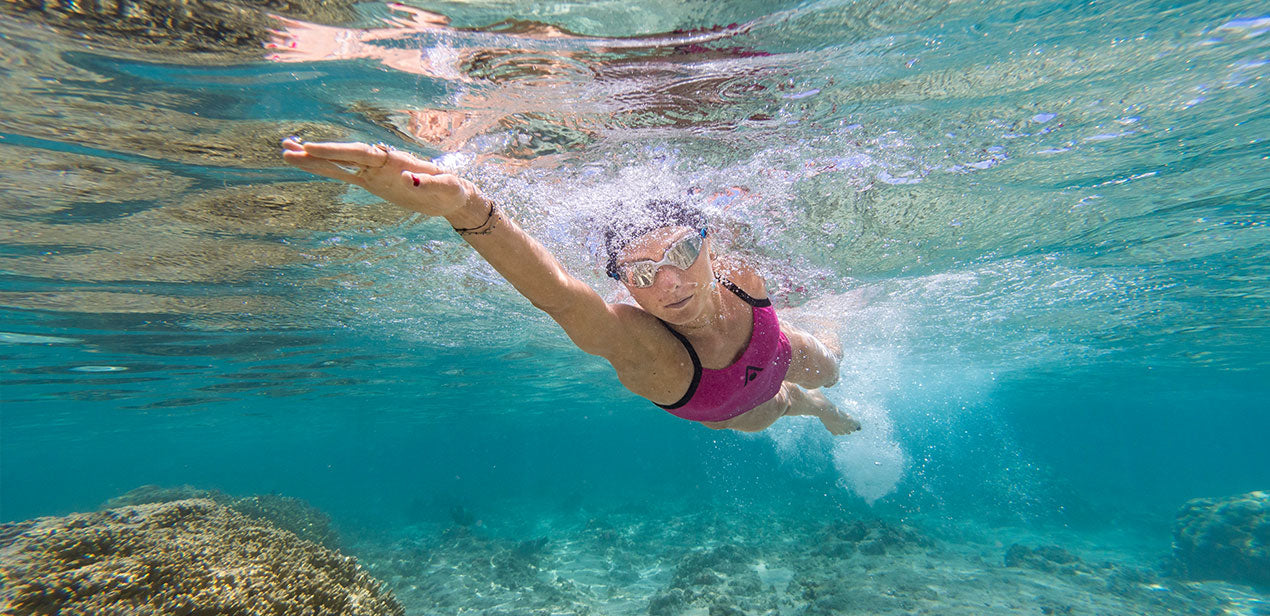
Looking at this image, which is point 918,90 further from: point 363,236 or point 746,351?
point 363,236

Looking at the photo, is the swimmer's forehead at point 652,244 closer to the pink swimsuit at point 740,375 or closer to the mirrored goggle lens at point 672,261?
the mirrored goggle lens at point 672,261

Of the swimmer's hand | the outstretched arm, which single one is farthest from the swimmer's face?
the swimmer's hand

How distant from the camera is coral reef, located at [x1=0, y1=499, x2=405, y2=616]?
4.95 meters

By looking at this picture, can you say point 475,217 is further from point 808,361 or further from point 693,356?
point 808,361

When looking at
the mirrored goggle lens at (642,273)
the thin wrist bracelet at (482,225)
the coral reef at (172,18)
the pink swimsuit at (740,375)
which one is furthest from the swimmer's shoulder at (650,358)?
the coral reef at (172,18)

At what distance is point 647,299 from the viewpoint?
4.72 metres

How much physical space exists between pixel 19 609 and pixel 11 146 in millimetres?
6160

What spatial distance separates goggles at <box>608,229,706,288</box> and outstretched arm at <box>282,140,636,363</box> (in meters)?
0.58

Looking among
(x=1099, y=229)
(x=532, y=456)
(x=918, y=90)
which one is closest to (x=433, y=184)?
(x=918, y=90)

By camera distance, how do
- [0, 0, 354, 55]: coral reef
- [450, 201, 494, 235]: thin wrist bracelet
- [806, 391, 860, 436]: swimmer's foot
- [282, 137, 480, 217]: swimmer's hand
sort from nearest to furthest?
[282, 137, 480, 217]: swimmer's hand < [450, 201, 494, 235]: thin wrist bracelet < [0, 0, 354, 55]: coral reef < [806, 391, 860, 436]: swimmer's foot

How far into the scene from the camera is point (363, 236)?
1106cm

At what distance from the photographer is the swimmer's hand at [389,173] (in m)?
2.33

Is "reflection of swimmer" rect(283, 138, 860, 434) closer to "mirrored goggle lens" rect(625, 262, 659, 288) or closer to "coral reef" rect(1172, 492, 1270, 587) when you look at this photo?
"mirrored goggle lens" rect(625, 262, 659, 288)

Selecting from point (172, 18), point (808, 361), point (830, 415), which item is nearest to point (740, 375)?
point (808, 361)
